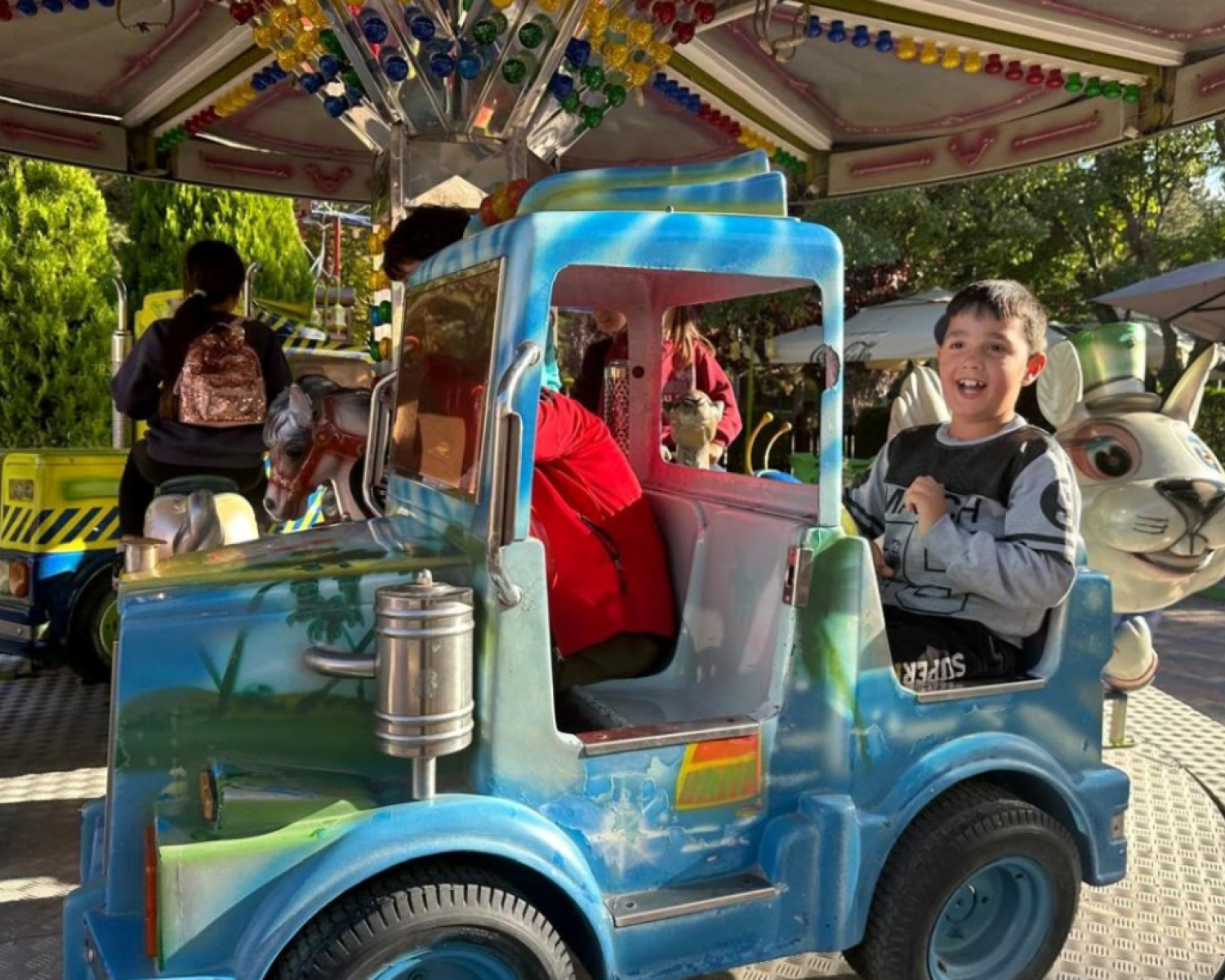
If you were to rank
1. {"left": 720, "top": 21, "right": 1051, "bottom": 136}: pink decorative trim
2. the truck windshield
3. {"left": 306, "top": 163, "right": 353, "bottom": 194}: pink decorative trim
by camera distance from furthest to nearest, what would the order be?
{"left": 306, "top": 163, "right": 353, "bottom": 194}: pink decorative trim, {"left": 720, "top": 21, "right": 1051, "bottom": 136}: pink decorative trim, the truck windshield

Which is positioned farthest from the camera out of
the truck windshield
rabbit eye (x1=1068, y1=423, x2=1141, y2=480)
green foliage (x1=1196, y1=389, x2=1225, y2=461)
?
green foliage (x1=1196, y1=389, x2=1225, y2=461)

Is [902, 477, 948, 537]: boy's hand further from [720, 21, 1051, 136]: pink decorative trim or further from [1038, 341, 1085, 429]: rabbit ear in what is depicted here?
[720, 21, 1051, 136]: pink decorative trim

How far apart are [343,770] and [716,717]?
777 mm

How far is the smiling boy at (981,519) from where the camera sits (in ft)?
7.51

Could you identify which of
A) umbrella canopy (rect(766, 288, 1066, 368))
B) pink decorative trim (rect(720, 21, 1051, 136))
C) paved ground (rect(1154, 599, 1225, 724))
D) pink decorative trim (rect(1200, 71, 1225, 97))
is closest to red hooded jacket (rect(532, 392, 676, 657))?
paved ground (rect(1154, 599, 1225, 724))

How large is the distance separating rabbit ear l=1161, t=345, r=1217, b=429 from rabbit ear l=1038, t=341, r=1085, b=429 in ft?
1.02

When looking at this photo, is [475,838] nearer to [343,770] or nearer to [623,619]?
[343,770]

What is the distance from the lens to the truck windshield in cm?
202

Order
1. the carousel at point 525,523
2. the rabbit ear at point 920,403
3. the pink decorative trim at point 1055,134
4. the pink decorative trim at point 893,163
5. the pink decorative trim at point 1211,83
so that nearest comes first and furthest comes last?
the carousel at point 525,523, the rabbit ear at point 920,403, the pink decorative trim at point 1211,83, the pink decorative trim at point 1055,134, the pink decorative trim at point 893,163

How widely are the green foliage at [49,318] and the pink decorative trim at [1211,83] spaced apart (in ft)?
33.4

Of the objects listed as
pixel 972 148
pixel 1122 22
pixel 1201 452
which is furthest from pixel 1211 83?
pixel 1201 452

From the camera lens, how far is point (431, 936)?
1772 millimetres

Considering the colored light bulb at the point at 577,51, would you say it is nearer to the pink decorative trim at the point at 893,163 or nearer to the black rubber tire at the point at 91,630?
the black rubber tire at the point at 91,630

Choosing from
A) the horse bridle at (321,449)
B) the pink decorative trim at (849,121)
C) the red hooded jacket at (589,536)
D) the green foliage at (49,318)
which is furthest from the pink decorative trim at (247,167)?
the red hooded jacket at (589,536)
